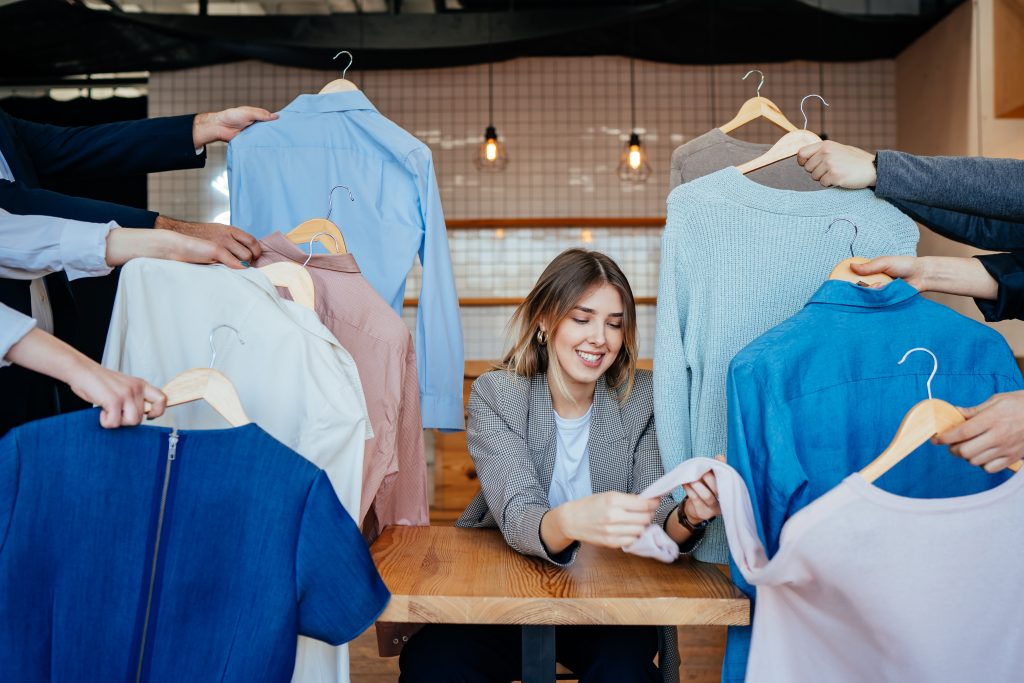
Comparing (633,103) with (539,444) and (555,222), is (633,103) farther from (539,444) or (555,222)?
(539,444)

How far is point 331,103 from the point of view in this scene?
2.52m

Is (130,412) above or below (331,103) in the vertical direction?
below

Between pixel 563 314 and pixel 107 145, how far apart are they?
50.8 inches

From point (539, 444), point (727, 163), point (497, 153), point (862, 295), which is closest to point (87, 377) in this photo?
point (539, 444)

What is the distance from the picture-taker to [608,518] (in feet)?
4.59

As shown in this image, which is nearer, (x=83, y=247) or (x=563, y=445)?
(x=83, y=247)

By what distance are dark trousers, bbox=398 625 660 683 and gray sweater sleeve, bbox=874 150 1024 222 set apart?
1.10 metres

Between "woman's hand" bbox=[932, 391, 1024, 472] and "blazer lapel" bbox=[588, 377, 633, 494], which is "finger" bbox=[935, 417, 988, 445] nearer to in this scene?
"woman's hand" bbox=[932, 391, 1024, 472]

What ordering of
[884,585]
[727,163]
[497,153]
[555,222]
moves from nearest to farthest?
[884,585] → [727,163] → [555,222] → [497,153]

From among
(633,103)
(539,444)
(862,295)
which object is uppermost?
(633,103)

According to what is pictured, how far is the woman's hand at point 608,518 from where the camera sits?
138cm

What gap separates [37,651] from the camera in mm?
1335

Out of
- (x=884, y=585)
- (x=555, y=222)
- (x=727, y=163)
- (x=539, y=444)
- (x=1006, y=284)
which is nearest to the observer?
(x=884, y=585)

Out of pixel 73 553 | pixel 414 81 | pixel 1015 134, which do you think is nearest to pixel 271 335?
pixel 73 553
